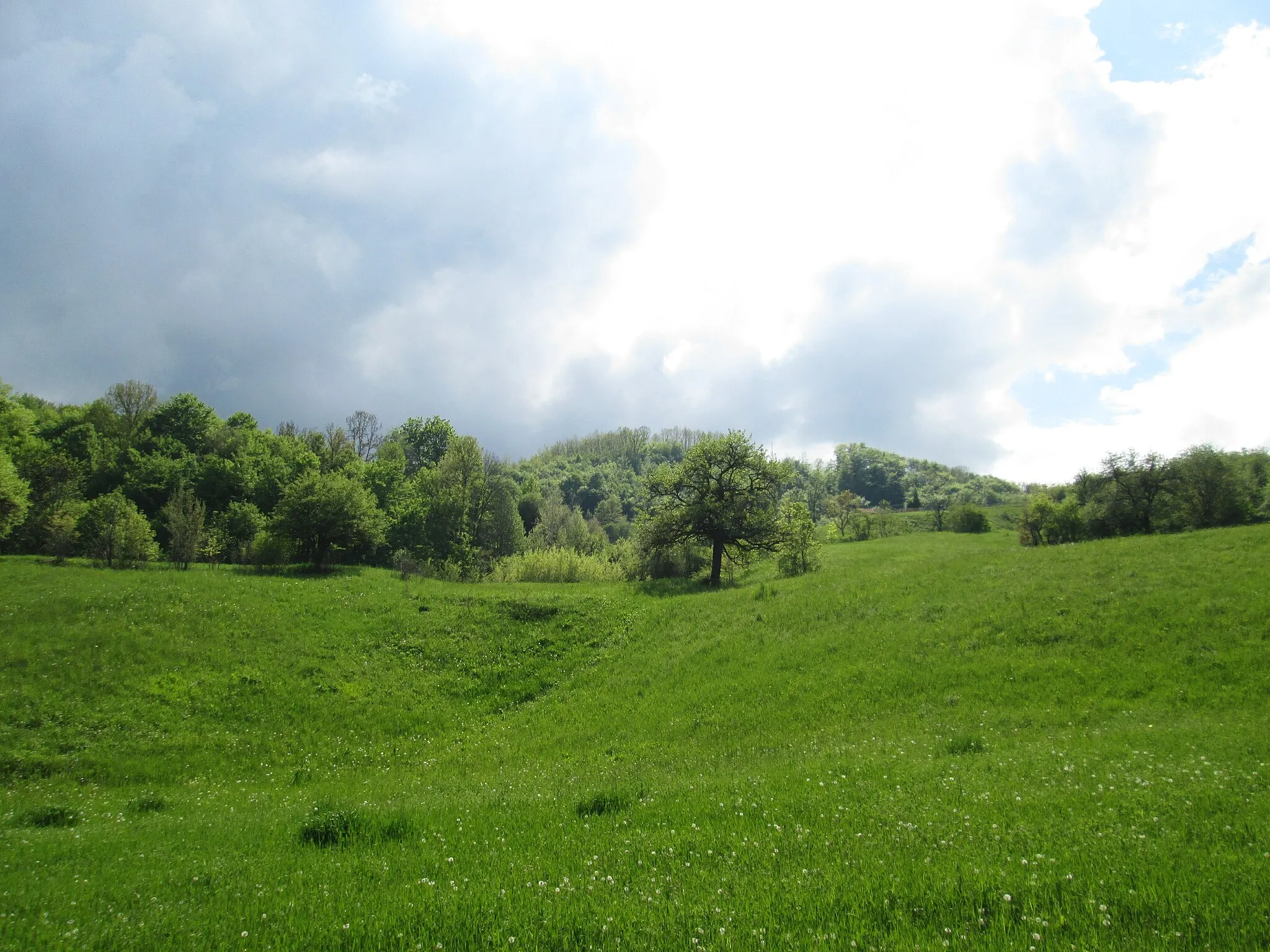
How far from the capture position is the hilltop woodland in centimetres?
4547

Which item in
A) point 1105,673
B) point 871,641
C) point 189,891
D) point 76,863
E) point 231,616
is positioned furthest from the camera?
point 231,616

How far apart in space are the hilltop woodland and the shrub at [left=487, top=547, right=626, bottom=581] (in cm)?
21

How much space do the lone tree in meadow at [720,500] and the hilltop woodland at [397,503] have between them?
14 cm

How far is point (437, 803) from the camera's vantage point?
12414 millimetres

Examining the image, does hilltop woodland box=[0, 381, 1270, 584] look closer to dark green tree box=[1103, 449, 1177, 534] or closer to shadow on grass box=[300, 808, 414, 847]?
dark green tree box=[1103, 449, 1177, 534]

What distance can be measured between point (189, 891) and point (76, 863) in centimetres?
345

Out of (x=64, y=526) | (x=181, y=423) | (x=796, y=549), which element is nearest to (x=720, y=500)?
(x=796, y=549)

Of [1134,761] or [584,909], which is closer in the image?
[584,909]

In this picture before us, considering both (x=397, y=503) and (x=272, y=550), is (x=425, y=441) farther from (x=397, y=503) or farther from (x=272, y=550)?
(x=272, y=550)

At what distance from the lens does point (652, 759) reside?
16.3m

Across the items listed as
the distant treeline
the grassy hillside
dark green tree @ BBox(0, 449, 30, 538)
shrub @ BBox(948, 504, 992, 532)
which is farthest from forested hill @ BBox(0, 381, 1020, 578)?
shrub @ BBox(948, 504, 992, 532)

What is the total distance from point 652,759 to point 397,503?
63.8 meters

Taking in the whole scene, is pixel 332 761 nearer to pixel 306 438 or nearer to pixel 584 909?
pixel 584 909

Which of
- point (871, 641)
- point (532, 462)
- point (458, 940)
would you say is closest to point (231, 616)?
point (458, 940)
